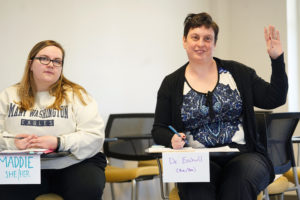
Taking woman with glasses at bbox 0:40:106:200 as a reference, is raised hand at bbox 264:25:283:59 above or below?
above

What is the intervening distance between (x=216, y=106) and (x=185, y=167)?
42cm

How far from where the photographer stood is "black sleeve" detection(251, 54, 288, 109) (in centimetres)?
197

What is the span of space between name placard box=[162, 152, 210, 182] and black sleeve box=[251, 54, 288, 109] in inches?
22.2

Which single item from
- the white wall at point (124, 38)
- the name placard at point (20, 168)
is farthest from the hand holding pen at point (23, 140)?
the white wall at point (124, 38)

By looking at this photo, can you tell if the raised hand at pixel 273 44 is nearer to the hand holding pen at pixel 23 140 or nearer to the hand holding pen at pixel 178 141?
the hand holding pen at pixel 178 141

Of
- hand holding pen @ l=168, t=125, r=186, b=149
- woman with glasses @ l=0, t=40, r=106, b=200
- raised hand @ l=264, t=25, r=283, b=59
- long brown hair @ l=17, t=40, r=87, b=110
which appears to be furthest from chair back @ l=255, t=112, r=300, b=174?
long brown hair @ l=17, t=40, r=87, b=110

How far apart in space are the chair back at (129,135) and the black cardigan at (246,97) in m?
1.30

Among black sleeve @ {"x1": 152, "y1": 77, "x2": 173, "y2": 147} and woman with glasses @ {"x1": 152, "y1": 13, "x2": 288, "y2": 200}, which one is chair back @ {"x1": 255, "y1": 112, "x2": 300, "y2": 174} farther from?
black sleeve @ {"x1": 152, "y1": 77, "x2": 173, "y2": 147}

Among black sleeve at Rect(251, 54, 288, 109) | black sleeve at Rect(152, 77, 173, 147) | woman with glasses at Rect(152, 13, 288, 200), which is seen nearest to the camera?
woman with glasses at Rect(152, 13, 288, 200)

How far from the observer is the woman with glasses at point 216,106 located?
1858 millimetres

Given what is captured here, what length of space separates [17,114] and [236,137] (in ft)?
3.96

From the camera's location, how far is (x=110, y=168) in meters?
3.24

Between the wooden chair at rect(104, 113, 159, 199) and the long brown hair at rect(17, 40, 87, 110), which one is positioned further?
the wooden chair at rect(104, 113, 159, 199)

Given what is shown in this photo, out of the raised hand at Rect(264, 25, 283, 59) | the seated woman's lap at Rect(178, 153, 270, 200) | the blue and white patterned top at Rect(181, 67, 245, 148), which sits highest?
the raised hand at Rect(264, 25, 283, 59)
